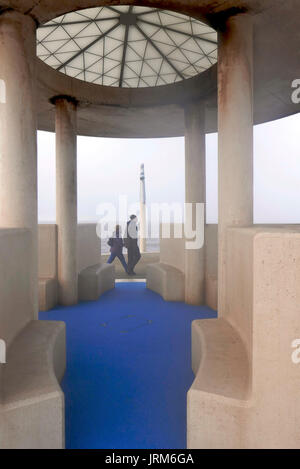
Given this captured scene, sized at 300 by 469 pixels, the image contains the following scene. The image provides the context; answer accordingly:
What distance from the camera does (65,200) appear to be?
9.10 metres

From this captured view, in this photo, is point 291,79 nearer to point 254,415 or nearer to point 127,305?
point 127,305

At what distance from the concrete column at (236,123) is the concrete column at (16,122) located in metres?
3.58

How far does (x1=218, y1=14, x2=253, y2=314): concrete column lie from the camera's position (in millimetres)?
5715

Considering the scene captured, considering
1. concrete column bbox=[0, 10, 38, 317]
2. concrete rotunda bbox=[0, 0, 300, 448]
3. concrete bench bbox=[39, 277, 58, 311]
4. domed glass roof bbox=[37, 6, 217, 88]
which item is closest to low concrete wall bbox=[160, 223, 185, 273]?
concrete rotunda bbox=[0, 0, 300, 448]

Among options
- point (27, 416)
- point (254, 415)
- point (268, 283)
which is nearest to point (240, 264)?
point (268, 283)

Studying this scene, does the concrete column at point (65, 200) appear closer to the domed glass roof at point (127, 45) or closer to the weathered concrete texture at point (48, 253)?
the weathered concrete texture at point (48, 253)

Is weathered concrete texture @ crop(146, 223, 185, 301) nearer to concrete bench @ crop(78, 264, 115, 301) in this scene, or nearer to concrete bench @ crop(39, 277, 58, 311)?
concrete bench @ crop(78, 264, 115, 301)

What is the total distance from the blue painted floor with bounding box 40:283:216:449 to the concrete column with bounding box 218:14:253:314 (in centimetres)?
163

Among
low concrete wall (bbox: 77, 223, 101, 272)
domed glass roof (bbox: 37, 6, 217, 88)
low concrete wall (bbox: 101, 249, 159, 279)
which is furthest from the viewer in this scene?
low concrete wall (bbox: 101, 249, 159, 279)

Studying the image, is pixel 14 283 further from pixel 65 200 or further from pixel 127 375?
pixel 65 200

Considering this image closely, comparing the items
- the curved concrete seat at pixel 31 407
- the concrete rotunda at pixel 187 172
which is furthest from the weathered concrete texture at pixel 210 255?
the curved concrete seat at pixel 31 407

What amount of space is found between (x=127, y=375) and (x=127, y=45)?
31.1ft

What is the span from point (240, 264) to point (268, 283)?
1.56 metres

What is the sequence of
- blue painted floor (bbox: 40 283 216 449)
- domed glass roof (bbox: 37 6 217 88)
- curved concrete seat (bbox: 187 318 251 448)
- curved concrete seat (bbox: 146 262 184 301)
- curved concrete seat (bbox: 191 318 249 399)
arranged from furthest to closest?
curved concrete seat (bbox: 146 262 184 301) < domed glass roof (bbox: 37 6 217 88) < blue painted floor (bbox: 40 283 216 449) < curved concrete seat (bbox: 191 318 249 399) < curved concrete seat (bbox: 187 318 251 448)
